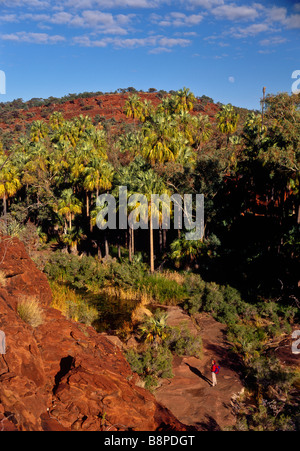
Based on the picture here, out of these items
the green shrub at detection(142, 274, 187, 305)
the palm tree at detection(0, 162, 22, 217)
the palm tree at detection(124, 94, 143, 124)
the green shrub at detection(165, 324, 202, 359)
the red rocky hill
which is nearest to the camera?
the green shrub at detection(165, 324, 202, 359)

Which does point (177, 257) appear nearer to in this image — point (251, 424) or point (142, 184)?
point (142, 184)

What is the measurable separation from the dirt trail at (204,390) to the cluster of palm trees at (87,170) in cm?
1262

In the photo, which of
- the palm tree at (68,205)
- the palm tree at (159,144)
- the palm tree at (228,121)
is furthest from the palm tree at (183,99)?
the palm tree at (68,205)

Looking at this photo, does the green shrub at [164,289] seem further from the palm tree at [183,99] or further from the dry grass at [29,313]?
the palm tree at [183,99]

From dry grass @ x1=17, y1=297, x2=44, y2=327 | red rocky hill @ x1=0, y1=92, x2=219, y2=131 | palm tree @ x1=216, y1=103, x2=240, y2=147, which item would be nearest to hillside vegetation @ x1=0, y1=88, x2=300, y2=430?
palm tree @ x1=216, y1=103, x2=240, y2=147

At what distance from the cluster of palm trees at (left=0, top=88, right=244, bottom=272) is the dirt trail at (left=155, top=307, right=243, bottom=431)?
41.4ft

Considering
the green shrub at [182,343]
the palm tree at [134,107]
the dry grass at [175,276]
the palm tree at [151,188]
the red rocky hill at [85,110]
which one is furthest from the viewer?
the red rocky hill at [85,110]

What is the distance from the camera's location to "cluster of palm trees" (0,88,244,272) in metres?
28.7

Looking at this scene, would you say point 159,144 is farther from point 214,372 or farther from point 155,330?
point 214,372

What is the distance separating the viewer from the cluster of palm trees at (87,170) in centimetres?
2873

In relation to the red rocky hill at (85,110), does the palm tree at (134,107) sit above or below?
below

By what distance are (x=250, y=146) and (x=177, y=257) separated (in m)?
9.92

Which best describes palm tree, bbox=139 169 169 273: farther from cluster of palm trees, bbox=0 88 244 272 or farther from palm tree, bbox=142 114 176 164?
palm tree, bbox=142 114 176 164

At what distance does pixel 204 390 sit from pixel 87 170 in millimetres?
22024
